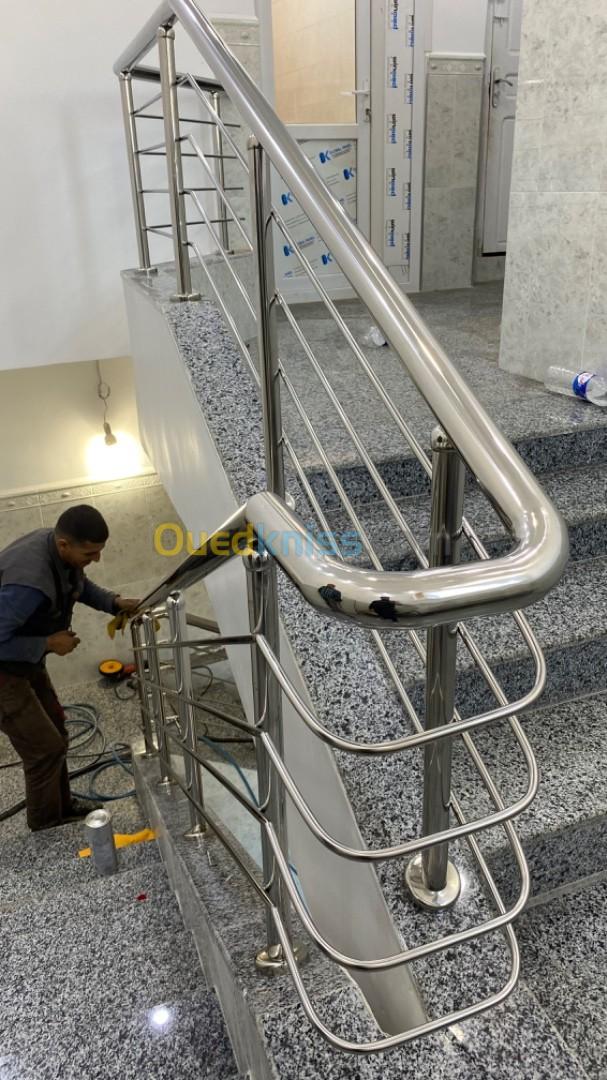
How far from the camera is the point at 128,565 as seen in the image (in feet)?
16.6

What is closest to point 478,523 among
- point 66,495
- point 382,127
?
point 66,495

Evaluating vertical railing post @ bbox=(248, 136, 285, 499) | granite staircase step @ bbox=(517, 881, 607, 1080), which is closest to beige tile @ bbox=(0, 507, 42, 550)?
vertical railing post @ bbox=(248, 136, 285, 499)

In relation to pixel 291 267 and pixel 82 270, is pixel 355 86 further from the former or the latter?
pixel 82 270

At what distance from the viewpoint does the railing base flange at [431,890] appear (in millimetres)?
1061

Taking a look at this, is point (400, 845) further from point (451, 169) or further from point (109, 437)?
point (451, 169)

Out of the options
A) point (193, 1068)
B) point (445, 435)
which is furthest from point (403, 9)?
point (193, 1068)

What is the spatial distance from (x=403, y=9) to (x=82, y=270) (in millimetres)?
2767

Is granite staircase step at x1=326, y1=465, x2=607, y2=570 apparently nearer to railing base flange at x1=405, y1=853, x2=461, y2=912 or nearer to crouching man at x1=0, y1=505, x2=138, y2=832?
railing base flange at x1=405, y1=853, x2=461, y2=912

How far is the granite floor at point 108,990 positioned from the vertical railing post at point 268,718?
12.3 inches

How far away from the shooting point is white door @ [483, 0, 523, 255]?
4.78 m

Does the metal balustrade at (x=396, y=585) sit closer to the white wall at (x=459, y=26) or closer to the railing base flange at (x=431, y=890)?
the railing base flange at (x=431, y=890)

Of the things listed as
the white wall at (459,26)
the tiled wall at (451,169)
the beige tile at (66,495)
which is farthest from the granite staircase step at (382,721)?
the white wall at (459,26)

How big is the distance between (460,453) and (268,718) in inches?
18.2

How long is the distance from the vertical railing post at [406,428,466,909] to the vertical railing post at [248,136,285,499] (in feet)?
1.72
